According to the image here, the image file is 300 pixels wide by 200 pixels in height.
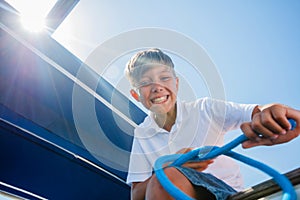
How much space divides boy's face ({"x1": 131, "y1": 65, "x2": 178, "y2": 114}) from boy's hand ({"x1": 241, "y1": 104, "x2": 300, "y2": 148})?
1.75 feet

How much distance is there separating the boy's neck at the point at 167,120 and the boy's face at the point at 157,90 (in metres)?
0.02

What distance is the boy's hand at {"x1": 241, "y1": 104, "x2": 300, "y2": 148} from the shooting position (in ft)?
1.91

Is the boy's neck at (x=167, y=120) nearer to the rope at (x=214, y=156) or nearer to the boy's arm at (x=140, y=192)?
the boy's arm at (x=140, y=192)

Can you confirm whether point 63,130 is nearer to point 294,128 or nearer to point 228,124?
point 228,124

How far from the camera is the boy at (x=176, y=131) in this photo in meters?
0.70

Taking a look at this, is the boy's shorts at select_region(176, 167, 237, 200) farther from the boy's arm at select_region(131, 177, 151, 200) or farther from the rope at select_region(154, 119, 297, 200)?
the boy's arm at select_region(131, 177, 151, 200)

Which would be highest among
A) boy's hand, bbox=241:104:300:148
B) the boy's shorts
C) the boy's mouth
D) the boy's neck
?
the boy's mouth

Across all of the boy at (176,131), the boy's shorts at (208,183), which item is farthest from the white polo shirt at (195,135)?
the boy's shorts at (208,183)

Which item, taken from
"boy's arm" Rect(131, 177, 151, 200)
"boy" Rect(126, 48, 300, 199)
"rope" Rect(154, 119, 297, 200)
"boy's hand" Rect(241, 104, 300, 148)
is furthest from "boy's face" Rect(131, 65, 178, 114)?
"boy's hand" Rect(241, 104, 300, 148)

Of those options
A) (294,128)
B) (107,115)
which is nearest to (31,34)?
(107,115)

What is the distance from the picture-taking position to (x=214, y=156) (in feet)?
2.17

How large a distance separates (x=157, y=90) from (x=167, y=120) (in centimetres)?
12

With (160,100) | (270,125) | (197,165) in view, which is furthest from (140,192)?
(270,125)

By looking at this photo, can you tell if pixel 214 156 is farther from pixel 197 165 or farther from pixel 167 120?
pixel 167 120
